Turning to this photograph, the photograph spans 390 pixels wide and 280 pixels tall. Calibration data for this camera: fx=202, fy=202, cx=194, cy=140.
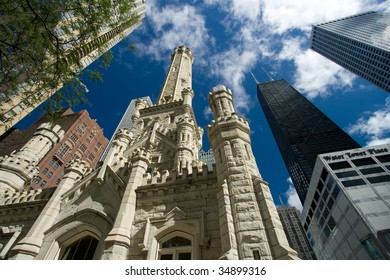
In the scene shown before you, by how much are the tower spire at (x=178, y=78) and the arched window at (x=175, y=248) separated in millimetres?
21887

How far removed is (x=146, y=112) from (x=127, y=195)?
17946mm

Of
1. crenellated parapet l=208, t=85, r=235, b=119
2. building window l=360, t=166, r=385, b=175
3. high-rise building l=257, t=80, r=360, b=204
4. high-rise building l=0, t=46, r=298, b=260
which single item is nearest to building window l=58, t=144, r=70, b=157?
high-rise building l=0, t=46, r=298, b=260

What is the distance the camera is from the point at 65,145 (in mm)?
60625

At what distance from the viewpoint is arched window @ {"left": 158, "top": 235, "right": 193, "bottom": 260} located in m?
8.21

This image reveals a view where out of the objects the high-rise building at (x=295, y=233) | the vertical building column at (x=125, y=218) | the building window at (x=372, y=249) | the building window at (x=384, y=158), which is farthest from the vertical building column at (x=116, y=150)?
the high-rise building at (x=295, y=233)

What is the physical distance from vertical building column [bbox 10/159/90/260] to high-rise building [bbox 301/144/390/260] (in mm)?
46565

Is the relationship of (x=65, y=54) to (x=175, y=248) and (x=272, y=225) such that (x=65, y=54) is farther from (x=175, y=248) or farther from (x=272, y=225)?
(x=272, y=225)

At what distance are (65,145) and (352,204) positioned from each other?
73757 mm

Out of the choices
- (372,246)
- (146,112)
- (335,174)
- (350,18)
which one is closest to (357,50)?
(350,18)

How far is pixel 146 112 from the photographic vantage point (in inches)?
1034

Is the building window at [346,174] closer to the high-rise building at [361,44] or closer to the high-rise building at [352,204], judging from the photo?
the high-rise building at [352,204]

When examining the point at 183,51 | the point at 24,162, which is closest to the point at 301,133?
the point at 183,51

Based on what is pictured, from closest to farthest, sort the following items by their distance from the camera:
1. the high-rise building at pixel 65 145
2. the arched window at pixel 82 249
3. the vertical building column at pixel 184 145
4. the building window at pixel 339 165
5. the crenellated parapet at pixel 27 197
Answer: the arched window at pixel 82 249
the crenellated parapet at pixel 27 197
the vertical building column at pixel 184 145
the building window at pixel 339 165
the high-rise building at pixel 65 145

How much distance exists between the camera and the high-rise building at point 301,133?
333ft
